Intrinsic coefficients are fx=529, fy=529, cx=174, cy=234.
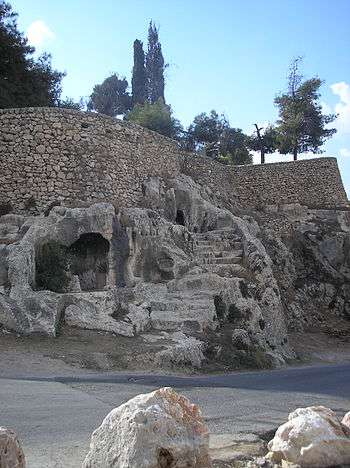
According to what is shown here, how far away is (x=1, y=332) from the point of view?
1173 cm

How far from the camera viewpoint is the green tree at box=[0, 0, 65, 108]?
22844 mm

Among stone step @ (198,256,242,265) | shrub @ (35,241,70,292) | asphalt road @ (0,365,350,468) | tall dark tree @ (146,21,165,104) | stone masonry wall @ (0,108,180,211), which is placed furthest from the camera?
tall dark tree @ (146,21,165,104)

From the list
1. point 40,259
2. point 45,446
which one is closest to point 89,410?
point 45,446

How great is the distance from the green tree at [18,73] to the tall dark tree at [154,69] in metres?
25.0

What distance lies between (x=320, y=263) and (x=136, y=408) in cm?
2317

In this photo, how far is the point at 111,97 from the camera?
53.4 meters

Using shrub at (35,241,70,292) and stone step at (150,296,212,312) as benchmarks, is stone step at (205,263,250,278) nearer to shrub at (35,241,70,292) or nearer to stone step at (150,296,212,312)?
stone step at (150,296,212,312)

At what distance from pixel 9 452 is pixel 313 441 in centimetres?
243

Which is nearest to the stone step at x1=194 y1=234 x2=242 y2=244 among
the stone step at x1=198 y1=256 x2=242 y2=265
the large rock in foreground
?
the stone step at x1=198 y1=256 x2=242 y2=265

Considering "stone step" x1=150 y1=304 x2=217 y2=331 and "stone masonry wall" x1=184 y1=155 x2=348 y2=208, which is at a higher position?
"stone masonry wall" x1=184 y1=155 x2=348 y2=208

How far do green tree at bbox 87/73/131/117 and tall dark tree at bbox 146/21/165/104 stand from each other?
3407 millimetres

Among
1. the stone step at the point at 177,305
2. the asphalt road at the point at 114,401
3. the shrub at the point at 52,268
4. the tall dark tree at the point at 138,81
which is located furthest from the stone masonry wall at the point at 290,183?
the tall dark tree at the point at 138,81

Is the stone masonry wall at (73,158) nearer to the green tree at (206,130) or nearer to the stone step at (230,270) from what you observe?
the stone step at (230,270)

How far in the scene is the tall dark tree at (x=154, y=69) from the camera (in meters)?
50.3
